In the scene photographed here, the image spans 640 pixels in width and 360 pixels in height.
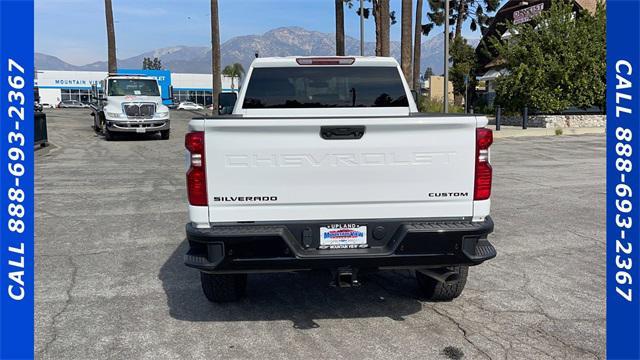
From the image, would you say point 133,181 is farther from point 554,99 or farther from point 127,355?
point 554,99

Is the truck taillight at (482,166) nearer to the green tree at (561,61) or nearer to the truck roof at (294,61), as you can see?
the truck roof at (294,61)

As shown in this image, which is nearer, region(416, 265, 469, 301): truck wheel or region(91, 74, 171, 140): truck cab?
region(416, 265, 469, 301): truck wheel

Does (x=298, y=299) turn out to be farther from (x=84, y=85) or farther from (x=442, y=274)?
(x=84, y=85)

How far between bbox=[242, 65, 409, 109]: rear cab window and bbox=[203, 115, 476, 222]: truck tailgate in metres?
1.52

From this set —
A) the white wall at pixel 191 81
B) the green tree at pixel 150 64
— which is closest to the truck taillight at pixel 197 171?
the white wall at pixel 191 81

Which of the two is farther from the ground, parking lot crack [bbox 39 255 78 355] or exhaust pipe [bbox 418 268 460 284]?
exhaust pipe [bbox 418 268 460 284]

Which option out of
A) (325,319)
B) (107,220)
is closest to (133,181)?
(107,220)

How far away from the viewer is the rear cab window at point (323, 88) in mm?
5305

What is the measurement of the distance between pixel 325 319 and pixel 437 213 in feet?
4.30

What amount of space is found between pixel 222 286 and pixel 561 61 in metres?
24.0

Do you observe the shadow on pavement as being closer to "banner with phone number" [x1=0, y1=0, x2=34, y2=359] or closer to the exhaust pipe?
the exhaust pipe

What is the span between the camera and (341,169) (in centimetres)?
388

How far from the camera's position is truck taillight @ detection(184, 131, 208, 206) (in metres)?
3.79

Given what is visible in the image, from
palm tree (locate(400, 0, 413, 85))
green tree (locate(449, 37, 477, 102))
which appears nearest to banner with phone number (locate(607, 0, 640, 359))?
palm tree (locate(400, 0, 413, 85))
